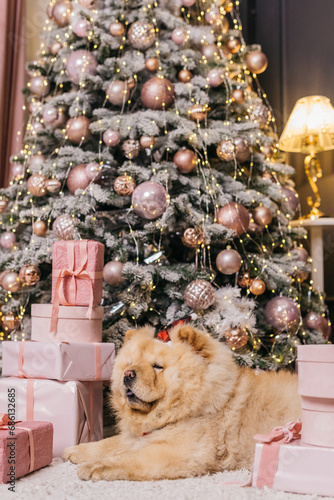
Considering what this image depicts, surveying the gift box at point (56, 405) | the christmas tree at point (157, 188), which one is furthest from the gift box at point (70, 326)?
the christmas tree at point (157, 188)

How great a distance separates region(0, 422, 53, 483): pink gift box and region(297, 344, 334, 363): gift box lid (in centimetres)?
77

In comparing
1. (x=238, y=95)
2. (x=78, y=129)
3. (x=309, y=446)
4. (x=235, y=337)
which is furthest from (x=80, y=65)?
(x=309, y=446)

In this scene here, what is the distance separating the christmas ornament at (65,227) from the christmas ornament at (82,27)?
96cm

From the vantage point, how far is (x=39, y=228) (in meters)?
2.52

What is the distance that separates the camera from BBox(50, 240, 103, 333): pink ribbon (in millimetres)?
1999

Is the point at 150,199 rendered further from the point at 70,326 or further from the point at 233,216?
the point at 70,326

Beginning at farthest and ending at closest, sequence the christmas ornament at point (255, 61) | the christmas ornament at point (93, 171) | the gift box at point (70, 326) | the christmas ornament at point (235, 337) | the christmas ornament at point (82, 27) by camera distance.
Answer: the christmas ornament at point (255, 61) < the christmas ornament at point (82, 27) < the christmas ornament at point (93, 171) < the christmas ornament at point (235, 337) < the gift box at point (70, 326)

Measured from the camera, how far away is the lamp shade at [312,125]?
3072 millimetres

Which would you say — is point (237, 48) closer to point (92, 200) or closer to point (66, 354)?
point (92, 200)

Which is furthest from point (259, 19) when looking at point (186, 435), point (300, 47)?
point (186, 435)

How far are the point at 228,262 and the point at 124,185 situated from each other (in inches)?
22.2

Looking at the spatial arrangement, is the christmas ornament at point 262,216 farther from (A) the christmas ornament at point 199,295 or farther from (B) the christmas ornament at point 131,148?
(B) the christmas ornament at point 131,148

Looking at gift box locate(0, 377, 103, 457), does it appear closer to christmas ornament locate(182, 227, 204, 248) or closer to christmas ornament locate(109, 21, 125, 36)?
christmas ornament locate(182, 227, 204, 248)

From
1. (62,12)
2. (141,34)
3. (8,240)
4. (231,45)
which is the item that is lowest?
(8,240)
